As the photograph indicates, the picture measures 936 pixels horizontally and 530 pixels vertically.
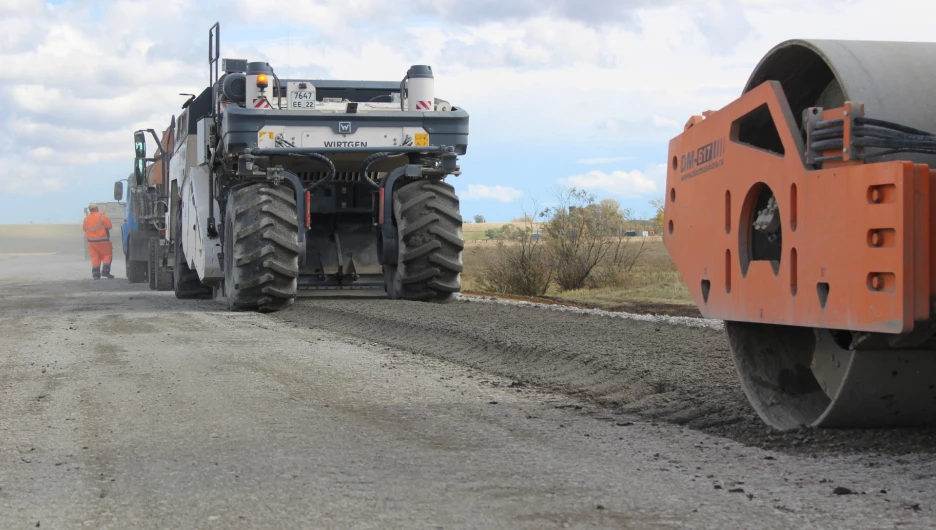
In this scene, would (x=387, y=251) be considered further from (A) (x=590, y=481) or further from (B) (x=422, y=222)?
(A) (x=590, y=481)

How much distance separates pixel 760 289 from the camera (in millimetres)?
4867

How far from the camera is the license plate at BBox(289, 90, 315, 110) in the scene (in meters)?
13.3

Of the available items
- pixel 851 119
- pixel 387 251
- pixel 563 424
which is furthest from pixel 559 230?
pixel 851 119

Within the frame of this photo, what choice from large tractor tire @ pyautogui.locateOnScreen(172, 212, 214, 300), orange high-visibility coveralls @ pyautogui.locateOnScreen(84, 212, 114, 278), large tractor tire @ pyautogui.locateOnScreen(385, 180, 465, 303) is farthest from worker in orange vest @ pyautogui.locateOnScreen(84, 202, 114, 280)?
large tractor tire @ pyautogui.locateOnScreen(385, 180, 465, 303)

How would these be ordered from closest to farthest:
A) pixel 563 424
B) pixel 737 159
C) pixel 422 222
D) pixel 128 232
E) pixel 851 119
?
pixel 851 119
pixel 737 159
pixel 563 424
pixel 422 222
pixel 128 232

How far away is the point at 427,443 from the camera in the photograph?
5.16m

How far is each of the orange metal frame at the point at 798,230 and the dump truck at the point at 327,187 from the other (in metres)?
7.48

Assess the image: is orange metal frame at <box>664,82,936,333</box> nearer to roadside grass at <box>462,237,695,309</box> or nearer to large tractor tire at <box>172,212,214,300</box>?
roadside grass at <box>462,237,695,309</box>

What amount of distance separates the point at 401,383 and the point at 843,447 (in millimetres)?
3212

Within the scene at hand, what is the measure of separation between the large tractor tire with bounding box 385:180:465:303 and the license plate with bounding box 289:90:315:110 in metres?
1.50

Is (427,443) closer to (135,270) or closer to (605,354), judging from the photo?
(605,354)

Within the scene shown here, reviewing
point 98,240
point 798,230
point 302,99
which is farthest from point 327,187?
point 98,240

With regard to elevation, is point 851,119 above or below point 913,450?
above

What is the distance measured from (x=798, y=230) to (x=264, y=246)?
9.06 m
